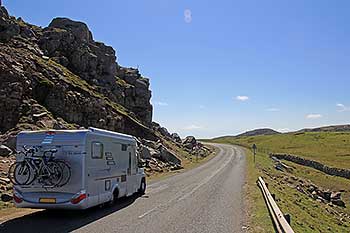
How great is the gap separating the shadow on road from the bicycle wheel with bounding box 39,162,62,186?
1.42m

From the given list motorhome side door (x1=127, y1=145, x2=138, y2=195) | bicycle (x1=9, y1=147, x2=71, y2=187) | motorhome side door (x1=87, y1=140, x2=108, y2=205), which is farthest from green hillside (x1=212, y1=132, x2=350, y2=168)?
bicycle (x1=9, y1=147, x2=71, y2=187)

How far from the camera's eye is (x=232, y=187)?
30453 mm

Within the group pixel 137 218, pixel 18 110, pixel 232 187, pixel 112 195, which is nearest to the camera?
pixel 137 218

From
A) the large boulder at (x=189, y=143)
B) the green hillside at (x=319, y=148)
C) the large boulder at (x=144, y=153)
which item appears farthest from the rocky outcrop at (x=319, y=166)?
the large boulder at (x=144, y=153)

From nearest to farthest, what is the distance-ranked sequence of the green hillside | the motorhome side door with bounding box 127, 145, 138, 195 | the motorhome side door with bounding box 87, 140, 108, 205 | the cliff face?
the motorhome side door with bounding box 87, 140, 108, 205 → the motorhome side door with bounding box 127, 145, 138, 195 → the cliff face → the green hillside

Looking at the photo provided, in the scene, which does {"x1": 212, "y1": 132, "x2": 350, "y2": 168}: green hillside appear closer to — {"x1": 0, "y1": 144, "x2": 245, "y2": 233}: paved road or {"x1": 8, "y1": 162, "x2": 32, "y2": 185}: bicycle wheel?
{"x1": 0, "y1": 144, "x2": 245, "y2": 233}: paved road

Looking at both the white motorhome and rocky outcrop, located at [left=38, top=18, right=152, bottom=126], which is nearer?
the white motorhome

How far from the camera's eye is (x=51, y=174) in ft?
53.4

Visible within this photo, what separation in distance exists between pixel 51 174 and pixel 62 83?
36722 millimetres

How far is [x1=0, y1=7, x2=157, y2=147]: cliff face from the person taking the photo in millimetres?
42406

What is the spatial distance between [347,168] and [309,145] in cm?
5402

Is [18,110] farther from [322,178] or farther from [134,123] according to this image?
[322,178]

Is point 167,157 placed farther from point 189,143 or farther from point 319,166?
point 189,143

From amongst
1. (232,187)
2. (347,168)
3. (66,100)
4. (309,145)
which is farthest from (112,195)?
(309,145)
